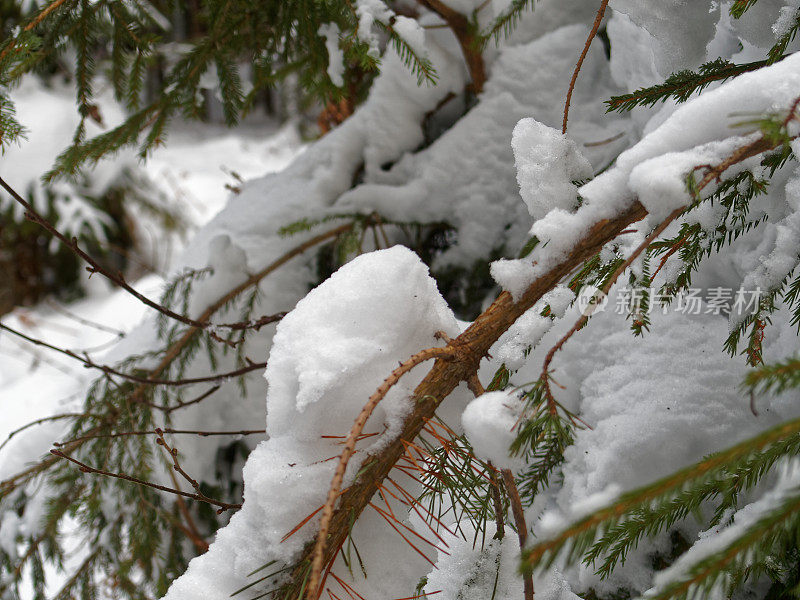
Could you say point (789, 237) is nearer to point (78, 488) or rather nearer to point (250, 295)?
point (250, 295)

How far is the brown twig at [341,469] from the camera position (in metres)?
0.47

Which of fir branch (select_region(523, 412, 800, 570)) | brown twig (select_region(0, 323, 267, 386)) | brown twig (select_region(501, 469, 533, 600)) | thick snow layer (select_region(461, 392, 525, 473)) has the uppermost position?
brown twig (select_region(0, 323, 267, 386))

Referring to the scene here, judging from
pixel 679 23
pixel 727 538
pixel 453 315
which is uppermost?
pixel 679 23

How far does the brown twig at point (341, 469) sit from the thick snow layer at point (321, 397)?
62 millimetres

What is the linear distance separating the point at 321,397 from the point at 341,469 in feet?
0.40

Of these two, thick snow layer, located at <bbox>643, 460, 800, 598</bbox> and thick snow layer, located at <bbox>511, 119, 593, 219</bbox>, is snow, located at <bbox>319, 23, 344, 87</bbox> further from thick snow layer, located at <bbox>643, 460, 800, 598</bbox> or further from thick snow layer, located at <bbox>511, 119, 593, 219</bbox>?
thick snow layer, located at <bbox>643, 460, 800, 598</bbox>

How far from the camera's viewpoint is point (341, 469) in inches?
20.5

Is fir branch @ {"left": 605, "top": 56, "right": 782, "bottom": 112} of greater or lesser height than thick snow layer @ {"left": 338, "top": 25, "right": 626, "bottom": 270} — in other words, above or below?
below

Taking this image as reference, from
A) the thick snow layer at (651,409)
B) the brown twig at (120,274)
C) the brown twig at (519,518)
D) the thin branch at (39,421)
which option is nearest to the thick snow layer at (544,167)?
the brown twig at (519,518)

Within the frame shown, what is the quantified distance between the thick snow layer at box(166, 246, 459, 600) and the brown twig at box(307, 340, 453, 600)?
0.06 metres

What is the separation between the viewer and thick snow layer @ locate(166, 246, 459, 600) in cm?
61

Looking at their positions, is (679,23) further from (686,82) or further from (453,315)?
(453,315)

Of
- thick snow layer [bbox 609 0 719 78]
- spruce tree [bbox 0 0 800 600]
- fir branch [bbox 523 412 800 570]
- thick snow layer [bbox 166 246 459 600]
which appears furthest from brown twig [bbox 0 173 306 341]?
thick snow layer [bbox 609 0 719 78]

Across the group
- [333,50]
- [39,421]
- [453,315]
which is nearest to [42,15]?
[333,50]
